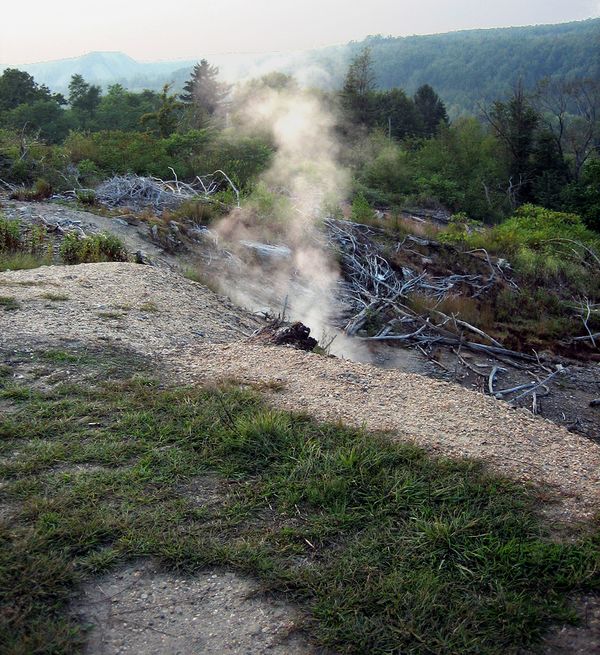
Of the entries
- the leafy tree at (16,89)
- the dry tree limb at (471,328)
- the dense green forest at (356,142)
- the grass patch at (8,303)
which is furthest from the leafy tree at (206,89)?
the grass patch at (8,303)

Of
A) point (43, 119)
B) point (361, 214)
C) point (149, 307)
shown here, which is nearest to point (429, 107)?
point (43, 119)

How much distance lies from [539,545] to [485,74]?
122014mm

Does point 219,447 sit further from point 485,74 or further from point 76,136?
point 485,74

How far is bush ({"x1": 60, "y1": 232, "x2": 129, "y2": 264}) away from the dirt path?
0.82 meters

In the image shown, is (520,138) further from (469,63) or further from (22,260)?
(469,63)

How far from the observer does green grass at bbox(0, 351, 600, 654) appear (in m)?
2.08

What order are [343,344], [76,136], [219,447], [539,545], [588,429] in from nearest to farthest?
1. [539,545]
2. [219,447]
3. [588,429]
4. [343,344]
5. [76,136]

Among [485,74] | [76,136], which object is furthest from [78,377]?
[485,74]

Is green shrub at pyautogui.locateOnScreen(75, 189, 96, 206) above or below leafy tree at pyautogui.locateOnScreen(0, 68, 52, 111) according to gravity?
below

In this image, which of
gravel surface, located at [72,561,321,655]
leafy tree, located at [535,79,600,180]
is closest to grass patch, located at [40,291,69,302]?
gravel surface, located at [72,561,321,655]

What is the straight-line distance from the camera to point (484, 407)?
3.85 metres

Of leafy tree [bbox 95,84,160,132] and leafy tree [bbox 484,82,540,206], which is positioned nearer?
leafy tree [bbox 484,82,540,206]

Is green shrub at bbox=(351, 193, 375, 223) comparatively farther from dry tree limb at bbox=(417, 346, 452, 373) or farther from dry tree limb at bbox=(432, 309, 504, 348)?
dry tree limb at bbox=(417, 346, 452, 373)

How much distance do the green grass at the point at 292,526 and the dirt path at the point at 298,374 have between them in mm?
261
